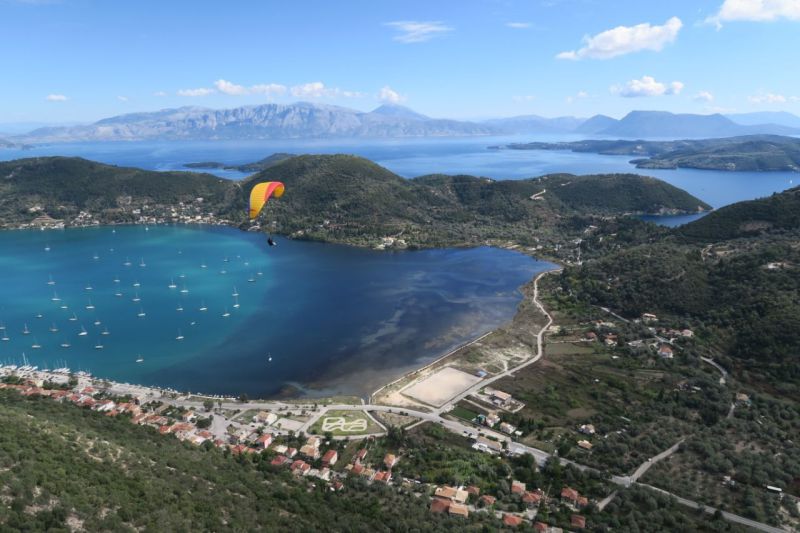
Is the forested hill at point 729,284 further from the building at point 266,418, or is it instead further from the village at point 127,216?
the village at point 127,216

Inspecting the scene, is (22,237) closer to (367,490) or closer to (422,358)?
(422,358)

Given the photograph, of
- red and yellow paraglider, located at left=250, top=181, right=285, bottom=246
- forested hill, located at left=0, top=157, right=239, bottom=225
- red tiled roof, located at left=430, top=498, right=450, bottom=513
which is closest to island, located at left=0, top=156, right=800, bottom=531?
red tiled roof, located at left=430, top=498, right=450, bottom=513

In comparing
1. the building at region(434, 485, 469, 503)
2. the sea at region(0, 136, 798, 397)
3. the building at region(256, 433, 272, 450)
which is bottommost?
the building at region(434, 485, 469, 503)

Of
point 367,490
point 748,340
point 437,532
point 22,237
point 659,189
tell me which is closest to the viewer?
point 437,532

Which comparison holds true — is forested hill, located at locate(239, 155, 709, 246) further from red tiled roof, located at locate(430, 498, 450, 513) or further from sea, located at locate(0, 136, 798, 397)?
red tiled roof, located at locate(430, 498, 450, 513)

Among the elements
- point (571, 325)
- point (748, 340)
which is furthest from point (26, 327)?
point (748, 340)

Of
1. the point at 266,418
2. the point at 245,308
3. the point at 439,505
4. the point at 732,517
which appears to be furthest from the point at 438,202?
the point at 732,517
